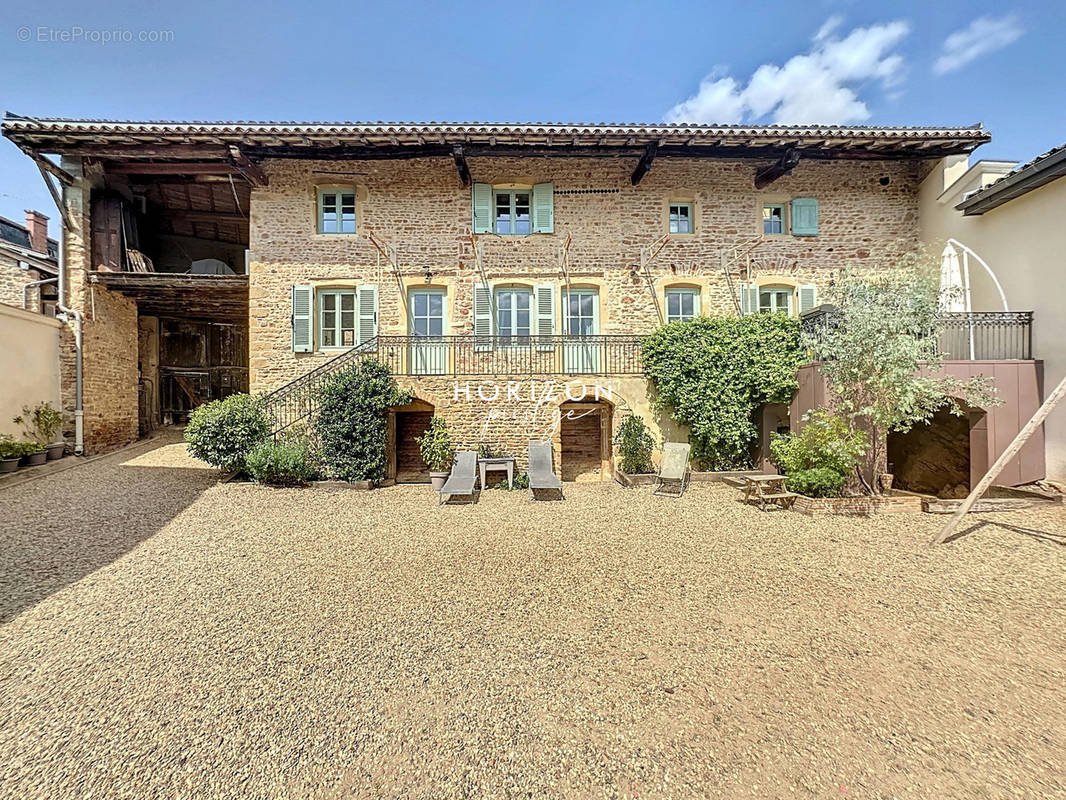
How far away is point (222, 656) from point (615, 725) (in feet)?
Answer: 8.90

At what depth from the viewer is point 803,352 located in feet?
28.4

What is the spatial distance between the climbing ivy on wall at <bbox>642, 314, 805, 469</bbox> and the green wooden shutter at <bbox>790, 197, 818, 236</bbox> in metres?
3.85

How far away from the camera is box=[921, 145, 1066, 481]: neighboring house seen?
24.1ft

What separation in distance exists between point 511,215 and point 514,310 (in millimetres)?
2466

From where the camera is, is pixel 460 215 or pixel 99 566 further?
pixel 460 215

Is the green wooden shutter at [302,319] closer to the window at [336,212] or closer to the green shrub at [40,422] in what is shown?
the window at [336,212]

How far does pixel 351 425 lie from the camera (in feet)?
28.1

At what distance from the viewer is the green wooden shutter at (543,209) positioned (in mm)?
11094

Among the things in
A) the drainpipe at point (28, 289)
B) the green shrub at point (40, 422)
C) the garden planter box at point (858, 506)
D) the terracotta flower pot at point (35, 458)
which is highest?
the drainpipe at point (28, 289)

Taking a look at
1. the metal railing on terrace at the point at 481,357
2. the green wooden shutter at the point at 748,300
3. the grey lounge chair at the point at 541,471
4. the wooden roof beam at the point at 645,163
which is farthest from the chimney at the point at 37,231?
the green wooden shutter at the point at 748,300

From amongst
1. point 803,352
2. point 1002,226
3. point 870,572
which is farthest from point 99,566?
point 1002,226

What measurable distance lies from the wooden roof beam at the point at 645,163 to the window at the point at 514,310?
3783 mm

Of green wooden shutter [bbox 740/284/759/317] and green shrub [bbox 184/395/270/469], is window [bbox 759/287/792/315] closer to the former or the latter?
green wooden shutter [bbox 740/284/759/317]

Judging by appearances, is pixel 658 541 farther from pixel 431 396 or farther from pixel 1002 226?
pixel 1002 226
